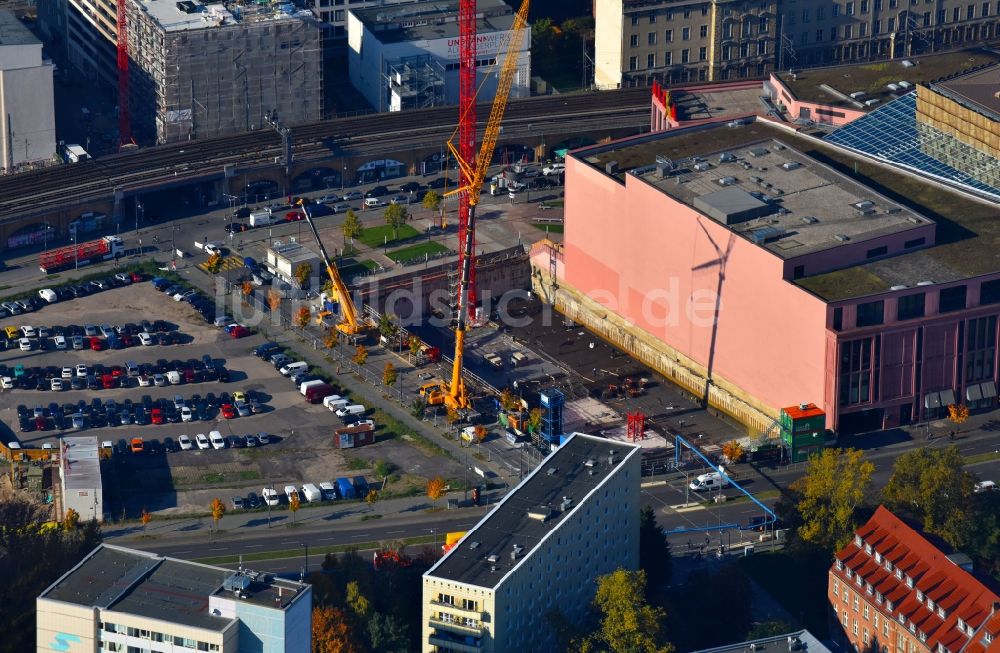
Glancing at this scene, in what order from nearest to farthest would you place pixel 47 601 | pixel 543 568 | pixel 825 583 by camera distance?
pixel 47 601
pixel 543 568
pixel 825 583

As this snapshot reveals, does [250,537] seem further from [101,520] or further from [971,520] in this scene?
[971,520]

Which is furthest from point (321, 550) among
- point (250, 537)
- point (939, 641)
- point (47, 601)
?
point (939, 641)

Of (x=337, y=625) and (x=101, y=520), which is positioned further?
(x=101, y=520)

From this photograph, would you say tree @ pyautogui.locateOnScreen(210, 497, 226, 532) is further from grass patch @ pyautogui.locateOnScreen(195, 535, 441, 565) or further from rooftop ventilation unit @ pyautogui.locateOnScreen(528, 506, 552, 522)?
rooftop ventilation unit @ pyautogui.locateOnScreen(528, 506, 552, 522)

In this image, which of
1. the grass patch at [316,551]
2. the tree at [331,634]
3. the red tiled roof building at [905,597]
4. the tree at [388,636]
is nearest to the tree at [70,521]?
the grass patch at [316,551]

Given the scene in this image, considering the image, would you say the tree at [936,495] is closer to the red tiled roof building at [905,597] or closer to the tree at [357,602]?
the red tiled roof building at [905,597]

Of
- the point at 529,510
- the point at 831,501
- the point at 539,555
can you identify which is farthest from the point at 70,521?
the point at 831,501

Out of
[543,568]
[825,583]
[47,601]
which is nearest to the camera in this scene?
[47,601]

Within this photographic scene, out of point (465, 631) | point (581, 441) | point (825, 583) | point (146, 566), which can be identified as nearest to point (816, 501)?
point (825, 583)
